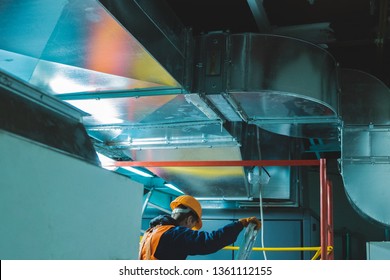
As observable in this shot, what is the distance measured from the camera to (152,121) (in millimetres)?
3156

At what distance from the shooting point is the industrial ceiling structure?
205 centimetres

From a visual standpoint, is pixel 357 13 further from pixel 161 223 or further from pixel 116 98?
pixel 161 223

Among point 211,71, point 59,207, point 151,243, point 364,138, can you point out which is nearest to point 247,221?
point 151,243

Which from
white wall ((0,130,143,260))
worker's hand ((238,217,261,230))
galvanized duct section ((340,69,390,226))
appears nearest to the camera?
white wall ((0,130,143,260))

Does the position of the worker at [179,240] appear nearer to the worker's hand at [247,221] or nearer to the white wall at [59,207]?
the worker's hand at [247,221]

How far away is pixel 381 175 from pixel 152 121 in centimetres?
156

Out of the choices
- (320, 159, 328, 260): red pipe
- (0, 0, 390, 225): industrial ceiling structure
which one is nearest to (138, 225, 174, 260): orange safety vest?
(0, 0, 390, 225): industrial ceiling structure

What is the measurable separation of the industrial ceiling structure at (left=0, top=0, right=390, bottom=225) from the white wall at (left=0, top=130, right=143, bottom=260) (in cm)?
75

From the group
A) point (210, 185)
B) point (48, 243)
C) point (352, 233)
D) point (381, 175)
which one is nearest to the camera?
point (48, 243)

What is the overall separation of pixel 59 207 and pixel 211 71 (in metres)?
1.65

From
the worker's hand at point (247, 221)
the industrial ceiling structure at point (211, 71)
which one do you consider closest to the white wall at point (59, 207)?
the industrial ceiling structure at point (211, 71)

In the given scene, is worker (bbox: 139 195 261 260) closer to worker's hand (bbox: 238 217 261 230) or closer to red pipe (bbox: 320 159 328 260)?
worker's hand (bbox: 238 217 261 230)

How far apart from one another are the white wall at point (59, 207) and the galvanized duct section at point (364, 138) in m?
2.07
